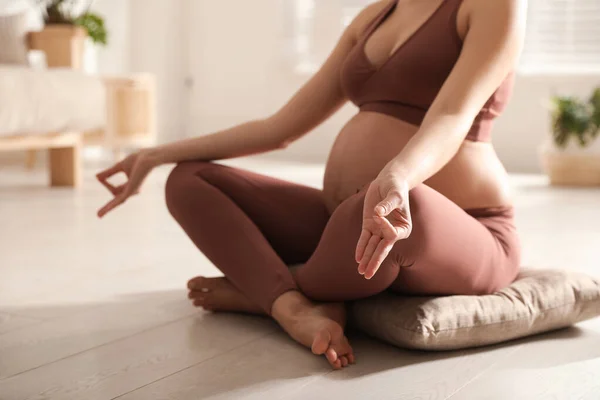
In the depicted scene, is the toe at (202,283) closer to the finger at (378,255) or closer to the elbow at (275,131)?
the elbow at (275,131)

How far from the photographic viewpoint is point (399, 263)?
1343 millimetres

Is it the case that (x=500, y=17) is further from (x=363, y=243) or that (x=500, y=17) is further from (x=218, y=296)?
(x=218, y=296)

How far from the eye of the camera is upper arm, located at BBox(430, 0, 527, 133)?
1355mm

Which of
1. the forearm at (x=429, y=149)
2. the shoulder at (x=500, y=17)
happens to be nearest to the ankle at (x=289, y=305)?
the forearm at (x=429, y=149)

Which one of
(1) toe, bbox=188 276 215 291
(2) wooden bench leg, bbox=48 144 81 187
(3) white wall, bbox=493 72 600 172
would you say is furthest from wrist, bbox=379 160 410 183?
(3) white wall, bbox=493 72 600 172

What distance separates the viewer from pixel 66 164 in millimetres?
4082

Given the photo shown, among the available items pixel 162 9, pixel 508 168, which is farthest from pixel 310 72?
pixel 508 168

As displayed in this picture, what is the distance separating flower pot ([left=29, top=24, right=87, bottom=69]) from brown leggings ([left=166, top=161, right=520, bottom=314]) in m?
2.79

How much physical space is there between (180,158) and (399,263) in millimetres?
571

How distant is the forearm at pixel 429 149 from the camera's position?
1242mm

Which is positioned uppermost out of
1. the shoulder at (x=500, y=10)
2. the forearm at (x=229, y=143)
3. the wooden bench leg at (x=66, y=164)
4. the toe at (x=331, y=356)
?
the shoulder at (x=500, y=10)

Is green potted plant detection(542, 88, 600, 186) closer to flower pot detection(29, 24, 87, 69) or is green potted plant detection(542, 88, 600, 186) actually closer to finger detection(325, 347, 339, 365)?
flower pot detection(29, 24, 87, 69)

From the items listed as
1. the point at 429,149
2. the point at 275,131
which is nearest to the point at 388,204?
the point at 429,149

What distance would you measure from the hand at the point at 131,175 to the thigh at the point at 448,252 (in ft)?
1.79
